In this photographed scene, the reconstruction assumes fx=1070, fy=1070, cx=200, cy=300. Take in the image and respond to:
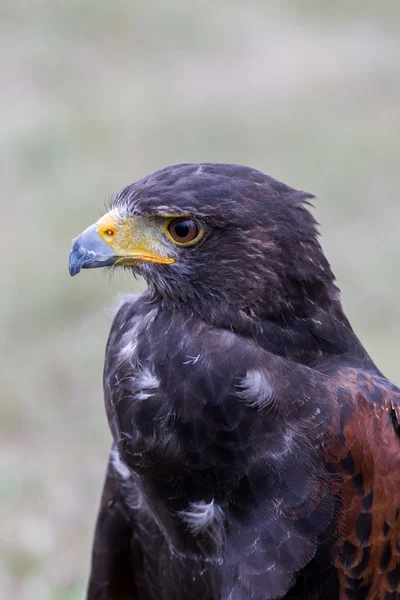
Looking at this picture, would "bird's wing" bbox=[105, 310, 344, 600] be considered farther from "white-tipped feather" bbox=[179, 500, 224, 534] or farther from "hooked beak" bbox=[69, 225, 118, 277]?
"hooked beak" bbox=[69, 225, 118, 277]

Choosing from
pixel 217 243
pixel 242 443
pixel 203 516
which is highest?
pixel 217 243

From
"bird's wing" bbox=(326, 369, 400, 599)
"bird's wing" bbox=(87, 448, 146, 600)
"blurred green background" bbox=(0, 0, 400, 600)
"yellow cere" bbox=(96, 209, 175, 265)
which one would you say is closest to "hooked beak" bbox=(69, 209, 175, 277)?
"yellow cere" bbox=(96, 209, 175, 265)

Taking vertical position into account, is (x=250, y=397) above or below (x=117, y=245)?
below

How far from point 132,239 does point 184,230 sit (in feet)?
0.68

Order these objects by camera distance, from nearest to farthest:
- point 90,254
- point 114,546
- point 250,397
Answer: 1. point 250,397
2. point 90,254
3. point 114,546

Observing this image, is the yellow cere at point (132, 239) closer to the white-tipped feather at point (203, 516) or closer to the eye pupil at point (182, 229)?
the eye pupil at point (182, 229)

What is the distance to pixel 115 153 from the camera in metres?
10.9

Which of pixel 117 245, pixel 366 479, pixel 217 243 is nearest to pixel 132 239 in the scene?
pixel 117 245

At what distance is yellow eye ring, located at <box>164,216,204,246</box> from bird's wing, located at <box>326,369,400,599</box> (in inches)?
26.5

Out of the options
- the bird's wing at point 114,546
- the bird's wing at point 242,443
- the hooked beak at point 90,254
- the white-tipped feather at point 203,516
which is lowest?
the bird's wing at point 114,546

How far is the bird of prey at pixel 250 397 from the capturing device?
3480 millimetres

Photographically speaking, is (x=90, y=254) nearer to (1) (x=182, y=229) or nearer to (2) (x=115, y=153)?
(1) (x=182, y=229)

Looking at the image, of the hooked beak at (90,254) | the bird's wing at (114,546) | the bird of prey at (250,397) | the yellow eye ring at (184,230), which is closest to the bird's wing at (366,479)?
the bird of prey at (250,397)

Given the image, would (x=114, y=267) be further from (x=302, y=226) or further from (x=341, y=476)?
(x=341, y=476)
